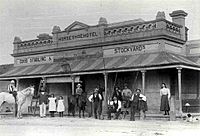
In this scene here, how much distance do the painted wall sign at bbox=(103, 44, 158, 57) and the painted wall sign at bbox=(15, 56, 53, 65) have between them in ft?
16.9

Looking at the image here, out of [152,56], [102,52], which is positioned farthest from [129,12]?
[102,52]

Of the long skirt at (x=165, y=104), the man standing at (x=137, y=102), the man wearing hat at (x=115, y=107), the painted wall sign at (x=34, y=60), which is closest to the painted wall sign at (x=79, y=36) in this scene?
the painted wall sign at (x=34, y=60)

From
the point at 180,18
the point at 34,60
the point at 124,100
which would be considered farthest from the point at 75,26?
the point at 124,100

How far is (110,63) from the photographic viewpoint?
21.2 meters

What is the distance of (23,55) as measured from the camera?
27.6 m

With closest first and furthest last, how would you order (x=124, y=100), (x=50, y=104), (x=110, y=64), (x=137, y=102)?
1. (x=137, y=102)
2. (x=124, y=100)
3. (x=50, y=104)
4. (x=110, y=64)

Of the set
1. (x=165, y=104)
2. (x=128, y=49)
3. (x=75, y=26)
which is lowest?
(x=165, y=104)

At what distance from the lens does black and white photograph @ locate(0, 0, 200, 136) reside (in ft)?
57.5

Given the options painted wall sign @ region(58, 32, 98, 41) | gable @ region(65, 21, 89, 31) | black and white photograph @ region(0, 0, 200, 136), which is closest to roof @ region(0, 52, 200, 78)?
black and white photograph @ region(0, 0, 200, 136)

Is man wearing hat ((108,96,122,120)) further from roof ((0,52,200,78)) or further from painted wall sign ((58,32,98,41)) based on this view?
painted wall sign ((58,32,98,41))

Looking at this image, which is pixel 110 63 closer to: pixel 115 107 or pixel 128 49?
pixel 128 49

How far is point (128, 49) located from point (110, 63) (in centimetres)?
135

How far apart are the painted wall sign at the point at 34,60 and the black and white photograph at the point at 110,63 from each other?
4.4 inches

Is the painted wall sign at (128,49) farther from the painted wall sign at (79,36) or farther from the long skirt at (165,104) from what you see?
the long skirt at (165,104)
